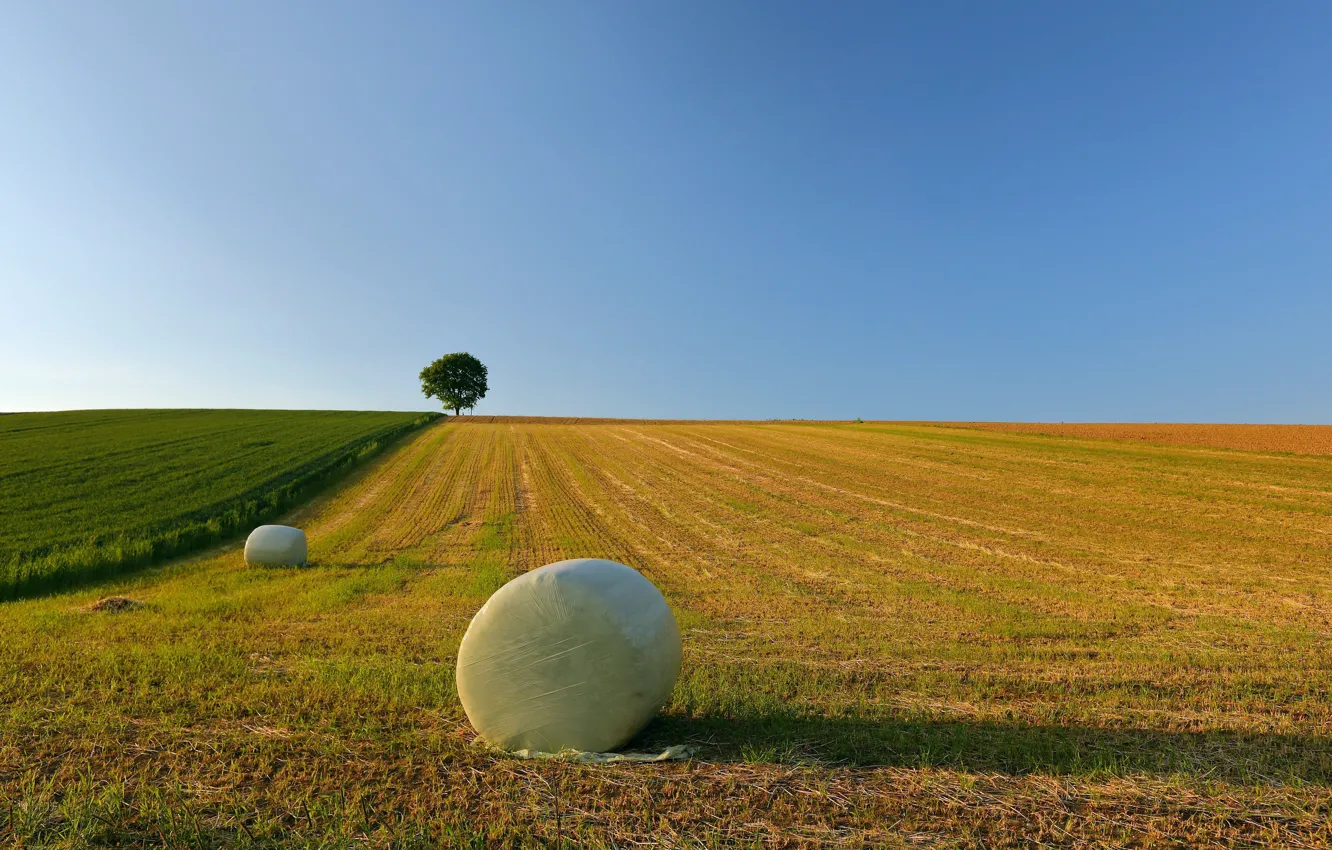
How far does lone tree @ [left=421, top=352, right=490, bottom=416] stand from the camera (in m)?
82.4

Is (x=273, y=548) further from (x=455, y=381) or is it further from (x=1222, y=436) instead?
(x=455, y=381)

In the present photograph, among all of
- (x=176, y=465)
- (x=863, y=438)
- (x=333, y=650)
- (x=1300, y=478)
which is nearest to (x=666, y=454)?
(x=863, y=438)

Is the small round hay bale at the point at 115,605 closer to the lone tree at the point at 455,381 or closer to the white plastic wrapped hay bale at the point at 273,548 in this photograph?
the white plastic wrapped hay bale at the point at 273,548

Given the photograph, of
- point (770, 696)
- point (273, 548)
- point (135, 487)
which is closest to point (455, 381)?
point (135, 487)

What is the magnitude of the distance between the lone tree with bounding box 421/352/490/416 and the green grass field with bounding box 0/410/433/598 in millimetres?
41803

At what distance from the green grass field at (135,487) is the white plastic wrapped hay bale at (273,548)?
2719 millimetres

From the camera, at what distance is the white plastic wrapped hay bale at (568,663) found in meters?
4.63

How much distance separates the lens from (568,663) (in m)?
4.63

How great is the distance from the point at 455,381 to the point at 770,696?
82.7 m

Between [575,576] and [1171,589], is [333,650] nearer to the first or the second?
[575,576]

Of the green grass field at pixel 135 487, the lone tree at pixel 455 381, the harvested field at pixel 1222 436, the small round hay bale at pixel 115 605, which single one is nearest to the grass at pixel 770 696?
the small round hay bale at pixel 115 605

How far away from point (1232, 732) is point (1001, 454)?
892 inches

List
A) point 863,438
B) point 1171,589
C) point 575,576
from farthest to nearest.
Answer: point 863,438
point 1171,589
point 575,576

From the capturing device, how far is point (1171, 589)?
9914mm
